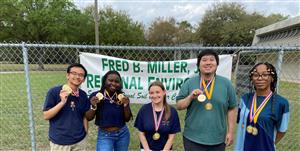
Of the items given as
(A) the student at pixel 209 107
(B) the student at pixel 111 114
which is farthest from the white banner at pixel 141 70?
(A) the student at pixel 209 107

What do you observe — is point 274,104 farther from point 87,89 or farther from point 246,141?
point 87,89

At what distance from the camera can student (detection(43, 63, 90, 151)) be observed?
Answer: 10.5ft

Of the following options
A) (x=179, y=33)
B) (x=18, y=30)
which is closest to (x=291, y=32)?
(x=18, y=30)

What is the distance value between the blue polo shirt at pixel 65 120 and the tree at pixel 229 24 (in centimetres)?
3457

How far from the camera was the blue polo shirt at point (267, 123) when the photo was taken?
2873 mm

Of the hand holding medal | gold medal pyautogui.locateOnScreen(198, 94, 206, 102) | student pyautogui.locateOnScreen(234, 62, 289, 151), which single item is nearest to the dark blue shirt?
the hand holding medal

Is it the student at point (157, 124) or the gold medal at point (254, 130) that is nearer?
the gold medal at point (254, 130)

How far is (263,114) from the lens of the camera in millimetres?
2896

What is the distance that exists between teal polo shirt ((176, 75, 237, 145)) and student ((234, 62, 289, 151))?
209 mm

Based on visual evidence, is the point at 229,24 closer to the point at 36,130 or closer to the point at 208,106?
the point at 36,130

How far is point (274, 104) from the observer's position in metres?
2.87

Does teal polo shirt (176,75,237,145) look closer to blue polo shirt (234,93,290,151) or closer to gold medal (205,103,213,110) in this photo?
gold medal (205,103,213,110)

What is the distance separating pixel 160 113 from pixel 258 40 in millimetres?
25385

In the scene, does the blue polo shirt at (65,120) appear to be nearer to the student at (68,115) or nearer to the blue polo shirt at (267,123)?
the student at (68,115)
